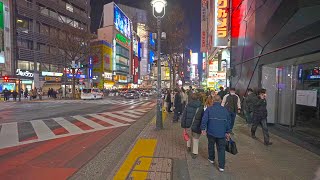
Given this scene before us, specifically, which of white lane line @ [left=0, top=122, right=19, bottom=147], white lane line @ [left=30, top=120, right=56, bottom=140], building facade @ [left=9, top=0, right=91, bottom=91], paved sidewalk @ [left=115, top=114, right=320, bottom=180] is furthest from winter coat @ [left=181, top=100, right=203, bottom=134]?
building facade @ [left=9, top=0, right=91, bottom=91]

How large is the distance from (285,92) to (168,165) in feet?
22.8

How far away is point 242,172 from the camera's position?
5676 millimetres

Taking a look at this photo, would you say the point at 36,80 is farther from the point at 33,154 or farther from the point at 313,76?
the point at 313,76

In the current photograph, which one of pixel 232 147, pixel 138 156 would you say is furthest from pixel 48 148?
pixel 232 147

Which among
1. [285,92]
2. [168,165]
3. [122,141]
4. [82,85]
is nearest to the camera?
[168,165]

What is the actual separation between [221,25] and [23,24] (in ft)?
138

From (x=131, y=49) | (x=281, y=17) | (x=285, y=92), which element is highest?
(x=131, y=49)

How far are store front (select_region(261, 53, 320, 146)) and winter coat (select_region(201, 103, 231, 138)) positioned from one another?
11.5 feet

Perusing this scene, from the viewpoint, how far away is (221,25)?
73.2 ft

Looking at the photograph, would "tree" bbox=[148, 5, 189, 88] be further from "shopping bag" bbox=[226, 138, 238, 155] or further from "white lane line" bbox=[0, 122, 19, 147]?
"shopping bag" bbox=[226, 138, 238, 155]

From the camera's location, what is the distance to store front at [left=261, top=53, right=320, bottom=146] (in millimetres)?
8180

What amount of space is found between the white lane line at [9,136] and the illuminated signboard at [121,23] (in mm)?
78193

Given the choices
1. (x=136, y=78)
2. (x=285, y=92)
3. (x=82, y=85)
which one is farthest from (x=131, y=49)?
(x=285, y=92)

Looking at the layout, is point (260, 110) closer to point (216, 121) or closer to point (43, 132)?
point (216, 121)
